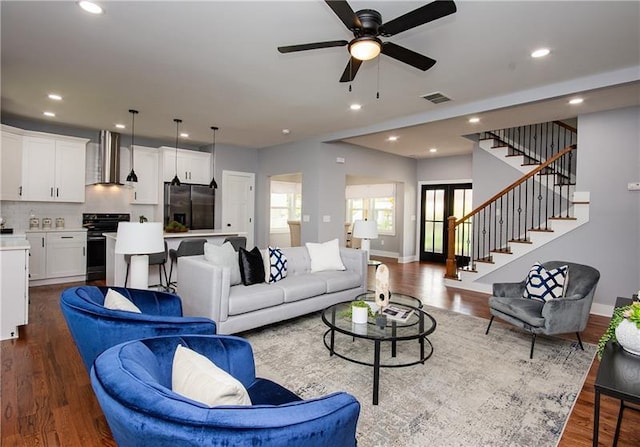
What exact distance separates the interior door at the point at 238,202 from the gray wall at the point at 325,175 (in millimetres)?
177

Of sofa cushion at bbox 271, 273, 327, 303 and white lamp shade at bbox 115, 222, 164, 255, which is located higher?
white lamp shade at bbox 115, 222, 164, 255

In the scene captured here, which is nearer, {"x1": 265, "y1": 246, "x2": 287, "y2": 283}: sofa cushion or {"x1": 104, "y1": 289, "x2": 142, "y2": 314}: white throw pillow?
{"x1": 104, "y1": 289, "x2": 142, "y2": 314}: white throw pillow

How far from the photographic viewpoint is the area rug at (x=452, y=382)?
204 cm

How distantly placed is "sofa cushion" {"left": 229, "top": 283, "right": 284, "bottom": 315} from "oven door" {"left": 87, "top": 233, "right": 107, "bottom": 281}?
3.95 metres

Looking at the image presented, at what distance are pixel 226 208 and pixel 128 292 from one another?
5.18m

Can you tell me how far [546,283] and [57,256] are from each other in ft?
23.7

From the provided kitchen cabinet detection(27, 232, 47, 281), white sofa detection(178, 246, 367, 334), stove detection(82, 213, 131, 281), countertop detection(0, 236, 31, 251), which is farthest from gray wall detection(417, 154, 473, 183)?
kitchen cabinet detection(27, 232, 47, 281)

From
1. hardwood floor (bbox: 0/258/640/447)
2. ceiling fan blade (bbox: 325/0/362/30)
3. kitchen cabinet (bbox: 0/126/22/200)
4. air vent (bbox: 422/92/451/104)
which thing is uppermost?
air vent (bbox: 422/92/451/104)

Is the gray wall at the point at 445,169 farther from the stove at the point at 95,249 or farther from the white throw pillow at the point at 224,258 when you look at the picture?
the stove at the point at 95,249

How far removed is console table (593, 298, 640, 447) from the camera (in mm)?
1476

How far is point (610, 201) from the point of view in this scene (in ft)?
14.7

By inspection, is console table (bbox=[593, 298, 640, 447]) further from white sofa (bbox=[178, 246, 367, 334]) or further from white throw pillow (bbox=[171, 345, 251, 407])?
white sofa (bbox=[178, 246, 367, 334])

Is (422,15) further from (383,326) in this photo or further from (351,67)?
(383,326)

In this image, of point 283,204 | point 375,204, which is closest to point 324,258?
point 375,204
